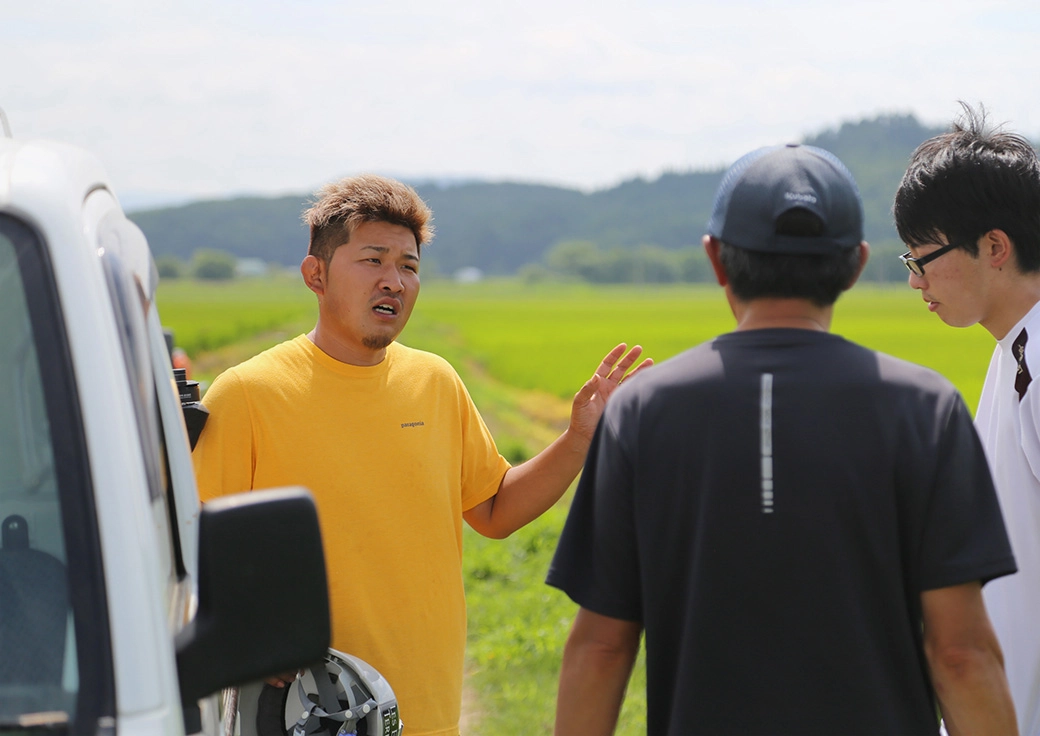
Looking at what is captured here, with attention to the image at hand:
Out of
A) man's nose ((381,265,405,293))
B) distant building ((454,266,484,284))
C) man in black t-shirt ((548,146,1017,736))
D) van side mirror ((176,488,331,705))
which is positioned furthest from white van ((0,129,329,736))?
distant building ((454,266,484,284))

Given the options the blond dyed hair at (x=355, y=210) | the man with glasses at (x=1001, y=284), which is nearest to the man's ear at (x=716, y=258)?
the man with glasses at (x=1001, y=284)

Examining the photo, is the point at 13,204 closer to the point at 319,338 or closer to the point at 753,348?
the point at 753,348

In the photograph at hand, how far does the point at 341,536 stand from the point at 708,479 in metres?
1.20

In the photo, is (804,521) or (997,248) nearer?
(804,521)

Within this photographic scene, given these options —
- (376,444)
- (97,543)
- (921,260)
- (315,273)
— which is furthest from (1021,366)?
(97,543)

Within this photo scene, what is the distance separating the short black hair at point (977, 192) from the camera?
273 centimetres

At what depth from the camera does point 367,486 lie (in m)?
2.81

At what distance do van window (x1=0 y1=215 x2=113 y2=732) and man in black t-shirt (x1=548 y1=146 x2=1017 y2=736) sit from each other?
88 centimetres

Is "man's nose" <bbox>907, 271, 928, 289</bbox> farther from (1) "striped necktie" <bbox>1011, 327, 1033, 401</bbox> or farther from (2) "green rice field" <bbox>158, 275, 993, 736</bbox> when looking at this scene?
(2) "green rice field" <bbox>158, 275, 993, 736</bbox>

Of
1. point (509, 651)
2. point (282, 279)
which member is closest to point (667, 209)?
point (282, 279)

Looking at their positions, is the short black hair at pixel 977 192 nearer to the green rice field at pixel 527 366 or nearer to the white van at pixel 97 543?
the white van at pixel 97 543

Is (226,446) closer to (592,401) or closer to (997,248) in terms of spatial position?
(592,401)

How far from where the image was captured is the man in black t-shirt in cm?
181

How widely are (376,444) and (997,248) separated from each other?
5.31 ft
